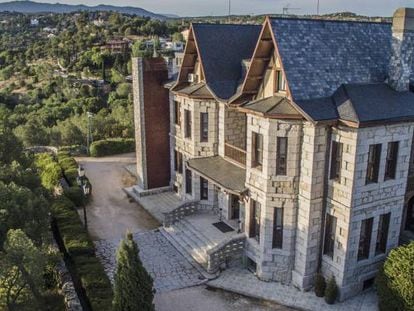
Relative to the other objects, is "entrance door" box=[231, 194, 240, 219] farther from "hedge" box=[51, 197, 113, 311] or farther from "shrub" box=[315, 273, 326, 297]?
"hedge" box=[51, 197, 113, 311]

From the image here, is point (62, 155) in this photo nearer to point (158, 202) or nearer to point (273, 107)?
point (158, 202)

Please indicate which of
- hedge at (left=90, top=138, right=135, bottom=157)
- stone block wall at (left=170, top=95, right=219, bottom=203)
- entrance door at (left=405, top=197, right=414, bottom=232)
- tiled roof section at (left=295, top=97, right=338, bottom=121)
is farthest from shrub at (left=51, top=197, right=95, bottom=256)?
entrance door at (left=405, top=197, right=414, bottom=232)

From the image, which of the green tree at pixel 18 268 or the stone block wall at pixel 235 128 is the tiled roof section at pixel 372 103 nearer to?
the stone block wall at pixel 235 128

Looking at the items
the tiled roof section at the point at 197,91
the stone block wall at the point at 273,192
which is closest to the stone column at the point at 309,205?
the stone block wall at the point at 273,192

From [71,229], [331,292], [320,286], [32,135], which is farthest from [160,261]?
[32,135]

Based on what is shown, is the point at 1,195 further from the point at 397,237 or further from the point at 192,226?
the point at 397,237

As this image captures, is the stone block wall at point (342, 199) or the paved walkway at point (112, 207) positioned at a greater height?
the stone block wall at point (342, 199)
